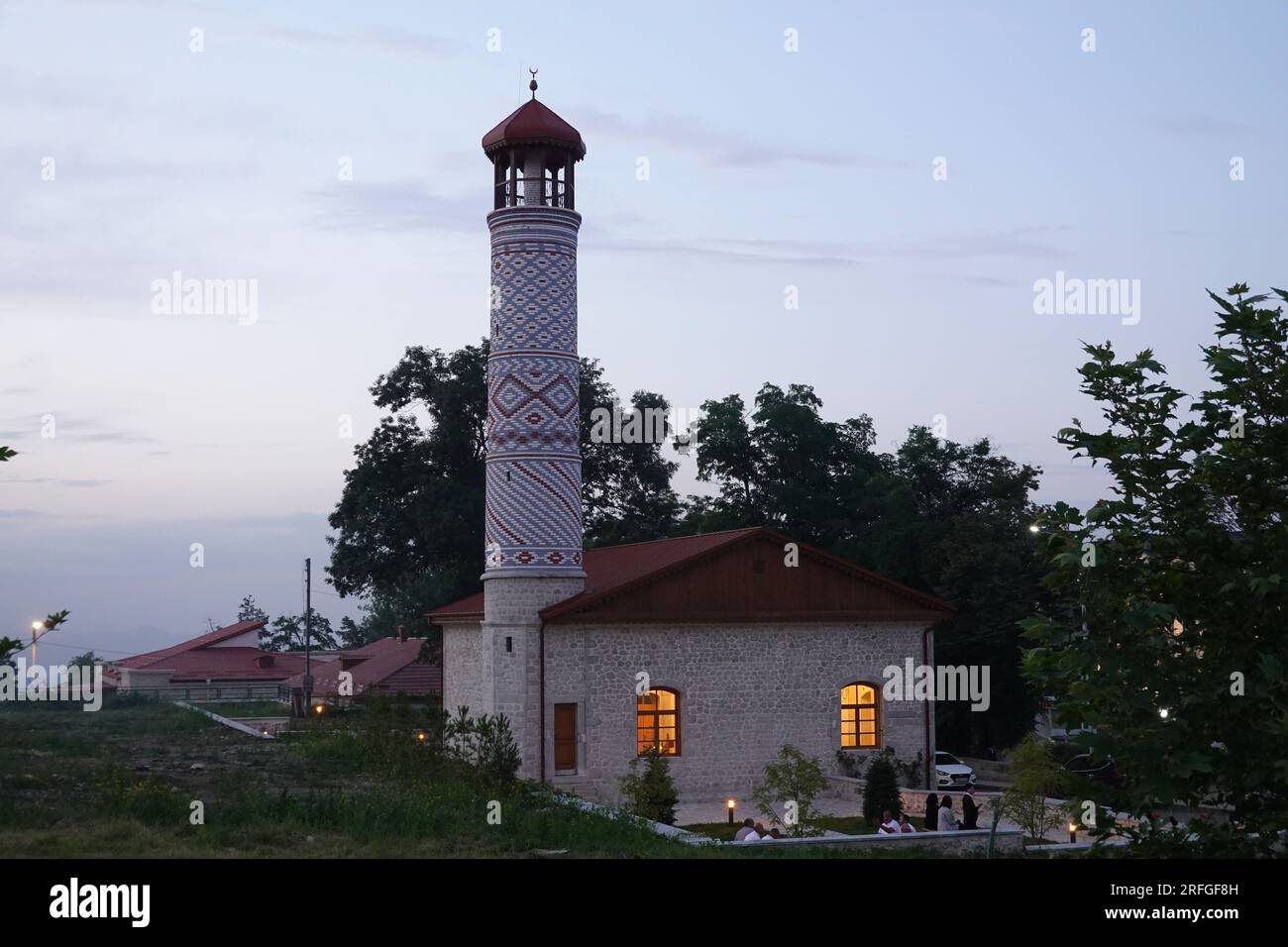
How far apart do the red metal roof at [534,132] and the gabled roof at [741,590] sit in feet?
29.8

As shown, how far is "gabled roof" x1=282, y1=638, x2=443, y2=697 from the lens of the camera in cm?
5125

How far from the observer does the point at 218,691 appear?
67.6m

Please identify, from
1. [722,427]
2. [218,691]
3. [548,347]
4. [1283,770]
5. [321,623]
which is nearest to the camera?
[1283,770]

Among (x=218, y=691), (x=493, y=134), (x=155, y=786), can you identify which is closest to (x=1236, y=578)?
(x=155, y=786)

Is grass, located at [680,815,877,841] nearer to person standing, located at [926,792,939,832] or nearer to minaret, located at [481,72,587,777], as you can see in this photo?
person standing, located at [926,792,939,832]

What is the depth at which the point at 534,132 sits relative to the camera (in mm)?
28344

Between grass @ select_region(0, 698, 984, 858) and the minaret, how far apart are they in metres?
2.31

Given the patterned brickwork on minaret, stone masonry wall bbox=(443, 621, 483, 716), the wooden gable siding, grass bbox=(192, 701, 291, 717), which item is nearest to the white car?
the wooden gable siding

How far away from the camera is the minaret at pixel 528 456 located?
2708 cm

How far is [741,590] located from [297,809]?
12236 millimetres

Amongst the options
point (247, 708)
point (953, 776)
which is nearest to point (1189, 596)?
point (953, 776)

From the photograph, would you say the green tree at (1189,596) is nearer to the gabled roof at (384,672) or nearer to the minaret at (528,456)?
the minaret at (528,456)
